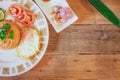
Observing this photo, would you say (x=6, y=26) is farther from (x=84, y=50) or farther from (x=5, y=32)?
(x=84, y=50)

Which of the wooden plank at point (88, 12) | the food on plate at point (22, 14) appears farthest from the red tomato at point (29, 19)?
the wooden plank at point (88, 12)

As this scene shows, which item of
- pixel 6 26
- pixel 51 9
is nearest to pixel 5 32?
pixel 6 26

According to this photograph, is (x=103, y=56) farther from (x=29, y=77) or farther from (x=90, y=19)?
(x=29, y=77)

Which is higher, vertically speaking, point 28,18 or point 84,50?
point 28,18

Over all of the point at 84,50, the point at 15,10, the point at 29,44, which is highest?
the point at 15,10

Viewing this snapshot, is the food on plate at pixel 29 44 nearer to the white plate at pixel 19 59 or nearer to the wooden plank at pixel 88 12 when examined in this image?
the white plate at pixel 19 59

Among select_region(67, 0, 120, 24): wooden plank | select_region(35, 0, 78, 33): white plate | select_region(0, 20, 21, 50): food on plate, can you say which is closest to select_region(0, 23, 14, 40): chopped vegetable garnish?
select_region(0, 20, 21, 50): food on plate
